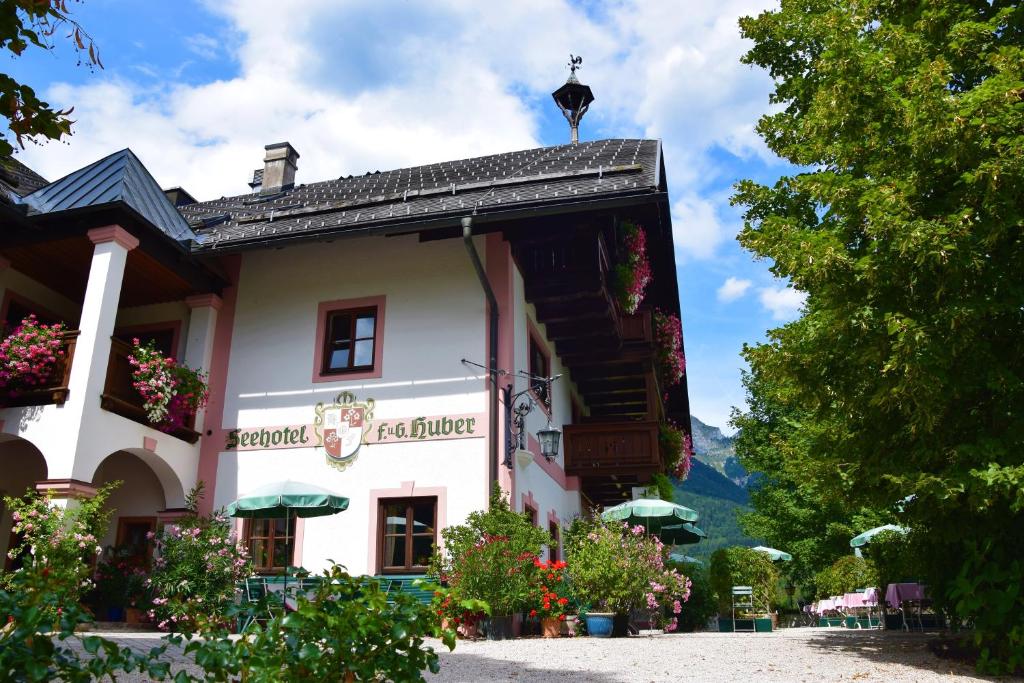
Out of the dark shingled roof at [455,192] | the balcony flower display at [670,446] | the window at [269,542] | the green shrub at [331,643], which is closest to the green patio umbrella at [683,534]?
the balcony flower display at [670,446]

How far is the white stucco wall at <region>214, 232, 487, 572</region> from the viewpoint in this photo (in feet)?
38.2

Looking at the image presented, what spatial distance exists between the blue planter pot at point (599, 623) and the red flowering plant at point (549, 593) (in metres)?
0.56

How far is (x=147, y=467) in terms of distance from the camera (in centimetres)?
1298

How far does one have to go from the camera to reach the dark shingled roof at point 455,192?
11.6 m

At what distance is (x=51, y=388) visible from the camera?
10.9m

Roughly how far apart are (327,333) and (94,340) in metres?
3.25

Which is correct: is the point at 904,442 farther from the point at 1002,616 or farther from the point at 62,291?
the point at 62,291

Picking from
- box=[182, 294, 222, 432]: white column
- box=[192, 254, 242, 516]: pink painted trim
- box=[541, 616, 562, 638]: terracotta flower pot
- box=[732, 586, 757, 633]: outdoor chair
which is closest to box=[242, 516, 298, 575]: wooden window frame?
box=[192, 254, 242, 516]: pink painted trim

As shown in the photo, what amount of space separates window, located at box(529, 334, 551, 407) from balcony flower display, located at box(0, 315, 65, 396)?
660 centimetres

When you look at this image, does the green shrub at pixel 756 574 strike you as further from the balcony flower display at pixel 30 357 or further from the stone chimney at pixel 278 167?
the balcony flower display at pixel 30 357

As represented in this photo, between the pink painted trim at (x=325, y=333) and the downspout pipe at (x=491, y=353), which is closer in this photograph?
the downspout pipe at (x=491, y=353)

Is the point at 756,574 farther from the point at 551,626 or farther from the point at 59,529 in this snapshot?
the point at 59,529

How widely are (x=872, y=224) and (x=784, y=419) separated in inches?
965

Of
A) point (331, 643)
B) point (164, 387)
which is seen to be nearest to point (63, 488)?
point (164, 387)
